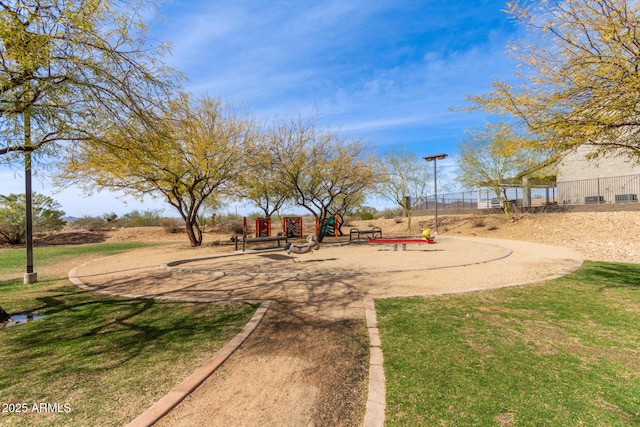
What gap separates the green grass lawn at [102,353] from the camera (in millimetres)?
2506

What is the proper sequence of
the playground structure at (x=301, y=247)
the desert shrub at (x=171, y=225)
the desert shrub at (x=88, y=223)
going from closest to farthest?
the playground structure at (x=301, y=247) < the desert shrub at (x=171, y=225) < the desert shrub at (x=88, y=223)

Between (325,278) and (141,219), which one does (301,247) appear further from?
(141,219)

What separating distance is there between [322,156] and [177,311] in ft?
38.8

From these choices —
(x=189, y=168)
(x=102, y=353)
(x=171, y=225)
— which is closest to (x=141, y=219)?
(x=171, y=225)

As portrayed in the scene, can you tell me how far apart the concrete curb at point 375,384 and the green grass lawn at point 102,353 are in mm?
1792

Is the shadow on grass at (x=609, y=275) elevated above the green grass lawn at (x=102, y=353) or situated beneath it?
situated beneath

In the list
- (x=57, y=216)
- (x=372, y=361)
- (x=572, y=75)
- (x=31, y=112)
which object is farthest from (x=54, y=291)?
(x=57, y=216)

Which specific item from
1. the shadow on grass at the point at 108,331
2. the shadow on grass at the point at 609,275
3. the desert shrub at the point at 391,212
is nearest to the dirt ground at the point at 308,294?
the shadow on grass at the point at 609,275

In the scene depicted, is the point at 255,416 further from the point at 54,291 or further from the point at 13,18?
the point at 54,291

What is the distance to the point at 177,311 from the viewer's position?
194 inches

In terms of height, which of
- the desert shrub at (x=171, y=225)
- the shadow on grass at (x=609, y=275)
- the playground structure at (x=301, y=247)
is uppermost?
the desert shrub at (x=171, y=225)

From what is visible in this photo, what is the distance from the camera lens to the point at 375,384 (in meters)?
2.75

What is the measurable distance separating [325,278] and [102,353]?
4.69 metres

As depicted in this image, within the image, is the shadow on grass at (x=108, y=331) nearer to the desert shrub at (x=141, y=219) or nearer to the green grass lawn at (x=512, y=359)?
the green grass lawn at (x=512, y=359)
